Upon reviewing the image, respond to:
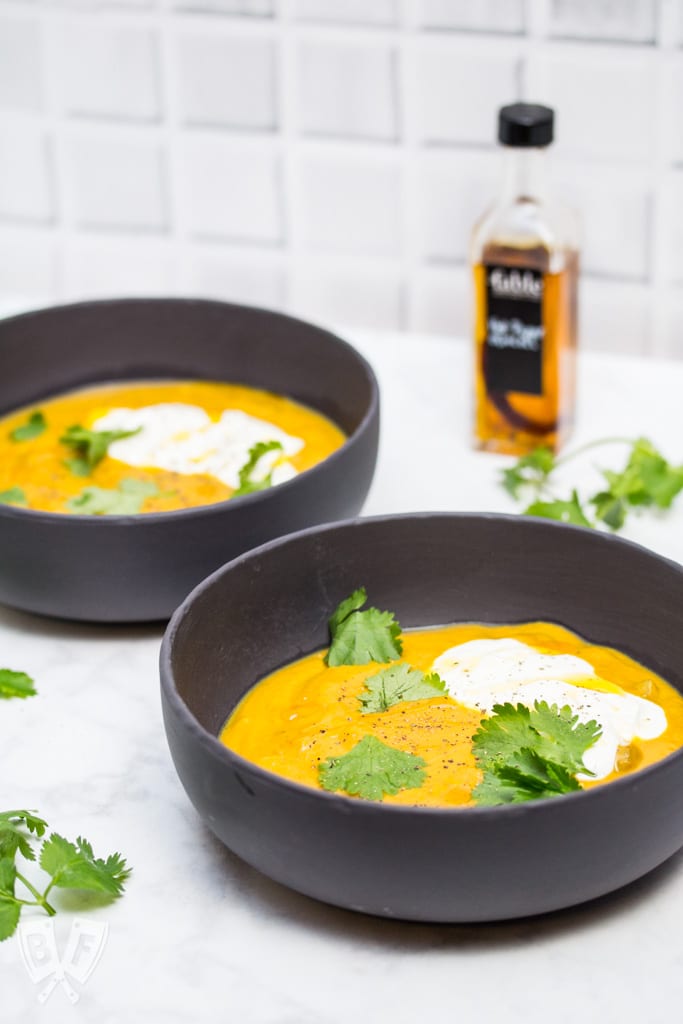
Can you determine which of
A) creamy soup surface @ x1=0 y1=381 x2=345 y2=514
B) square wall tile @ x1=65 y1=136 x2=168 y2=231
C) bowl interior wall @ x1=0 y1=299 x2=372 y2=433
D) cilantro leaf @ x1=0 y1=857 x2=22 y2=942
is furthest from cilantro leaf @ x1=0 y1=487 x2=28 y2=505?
square wall tile @ x1=65 y1=136 x2=168 y2=231

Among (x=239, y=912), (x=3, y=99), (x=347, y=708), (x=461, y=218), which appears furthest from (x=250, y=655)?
(x=3, y=99)

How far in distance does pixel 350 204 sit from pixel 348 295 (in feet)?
0.45

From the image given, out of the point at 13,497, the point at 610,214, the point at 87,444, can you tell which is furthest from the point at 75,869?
the point at 610,214

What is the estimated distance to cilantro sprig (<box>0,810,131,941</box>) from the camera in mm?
1135

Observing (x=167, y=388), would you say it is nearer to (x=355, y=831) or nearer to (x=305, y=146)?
(x=305, y=146)

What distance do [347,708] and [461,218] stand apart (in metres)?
0.95

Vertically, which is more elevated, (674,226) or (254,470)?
(674,226)

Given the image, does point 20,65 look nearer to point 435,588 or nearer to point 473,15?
point 473,15

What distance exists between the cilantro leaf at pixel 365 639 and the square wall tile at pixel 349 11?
Result: 885 mm

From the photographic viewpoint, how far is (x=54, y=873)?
1145 millimetres

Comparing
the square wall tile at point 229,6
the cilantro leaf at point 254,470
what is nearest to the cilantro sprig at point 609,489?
the cilantro leaf at point 254,470

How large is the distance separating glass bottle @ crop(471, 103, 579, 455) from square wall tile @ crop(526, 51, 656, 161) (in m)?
0.20

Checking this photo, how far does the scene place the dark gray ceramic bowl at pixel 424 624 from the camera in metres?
1.02

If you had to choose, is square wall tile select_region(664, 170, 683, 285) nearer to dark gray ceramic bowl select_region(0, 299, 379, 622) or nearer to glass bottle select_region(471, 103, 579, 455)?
glass bottle select_region(471, 103, 579, 455)
